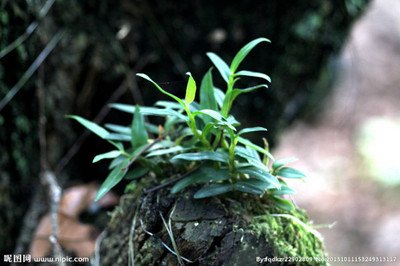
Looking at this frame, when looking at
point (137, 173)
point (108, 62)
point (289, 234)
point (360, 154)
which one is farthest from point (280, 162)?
point (360, 154)

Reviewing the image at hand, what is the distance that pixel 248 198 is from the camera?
1.12 m

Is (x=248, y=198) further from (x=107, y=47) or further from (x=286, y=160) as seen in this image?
(x=107, y=47)

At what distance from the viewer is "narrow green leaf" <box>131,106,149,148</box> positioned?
122cm

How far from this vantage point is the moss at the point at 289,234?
1.03m

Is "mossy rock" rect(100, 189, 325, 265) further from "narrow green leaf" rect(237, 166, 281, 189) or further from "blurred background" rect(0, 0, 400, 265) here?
"blurred background" rect(0, 0, 400, 265)

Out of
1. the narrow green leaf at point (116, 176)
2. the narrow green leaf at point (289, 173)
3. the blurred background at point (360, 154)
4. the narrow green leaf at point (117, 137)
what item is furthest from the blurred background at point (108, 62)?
the blurred background at point (360, 154)

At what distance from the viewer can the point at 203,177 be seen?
108 cm

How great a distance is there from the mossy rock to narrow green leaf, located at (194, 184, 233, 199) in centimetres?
4

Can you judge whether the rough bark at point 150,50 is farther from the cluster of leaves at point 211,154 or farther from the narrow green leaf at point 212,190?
the narrow green leaf at point 212,190

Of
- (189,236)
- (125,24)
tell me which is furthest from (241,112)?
(189,236)

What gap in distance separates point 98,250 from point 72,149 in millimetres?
785

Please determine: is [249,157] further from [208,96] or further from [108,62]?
[108,62]

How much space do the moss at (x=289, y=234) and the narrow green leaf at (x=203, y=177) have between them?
136 millimetres

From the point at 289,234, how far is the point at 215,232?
202mm
